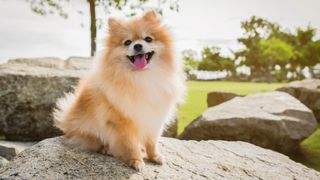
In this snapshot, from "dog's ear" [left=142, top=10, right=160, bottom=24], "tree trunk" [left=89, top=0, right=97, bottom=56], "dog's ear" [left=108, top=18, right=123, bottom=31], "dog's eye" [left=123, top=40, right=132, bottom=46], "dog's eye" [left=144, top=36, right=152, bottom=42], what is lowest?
"dog's eye" [left=123, top=40, right=132, bottom=46]

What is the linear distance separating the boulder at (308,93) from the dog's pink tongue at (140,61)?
24.9 feet

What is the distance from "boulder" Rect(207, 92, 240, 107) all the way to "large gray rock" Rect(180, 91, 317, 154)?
3242 mm

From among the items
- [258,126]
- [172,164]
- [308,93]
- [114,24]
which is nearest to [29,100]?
[114,24]

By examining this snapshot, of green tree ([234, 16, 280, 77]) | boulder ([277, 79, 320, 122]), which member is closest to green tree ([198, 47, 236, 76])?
green tree ([234, 16, 280, 77])

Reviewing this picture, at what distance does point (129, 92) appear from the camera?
298cm

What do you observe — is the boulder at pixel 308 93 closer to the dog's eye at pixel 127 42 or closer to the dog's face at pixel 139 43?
the dog's face at pixel 139 43

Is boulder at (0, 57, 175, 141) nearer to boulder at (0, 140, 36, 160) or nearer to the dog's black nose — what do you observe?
boulder at (0, 140, 36, 160)

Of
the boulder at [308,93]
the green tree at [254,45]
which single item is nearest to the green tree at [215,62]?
the green tree at [254,45]

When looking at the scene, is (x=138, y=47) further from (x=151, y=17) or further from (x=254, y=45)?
(x=254, y=45)

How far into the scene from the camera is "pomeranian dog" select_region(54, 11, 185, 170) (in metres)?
2.96

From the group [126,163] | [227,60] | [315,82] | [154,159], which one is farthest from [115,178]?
[227,60]

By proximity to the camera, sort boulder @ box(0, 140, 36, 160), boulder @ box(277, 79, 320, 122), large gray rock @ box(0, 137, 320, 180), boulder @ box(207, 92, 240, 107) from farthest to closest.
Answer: boulder @ box(207, 92, 240, 107) → boulder @ box(277, 79, 320, 122) → boulder @ box(0, 140, 36, 160) → large gray rock @ box(0, 137, 320, 180)

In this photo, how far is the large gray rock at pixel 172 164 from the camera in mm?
2758

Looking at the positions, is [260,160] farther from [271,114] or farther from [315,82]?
[315,82]
